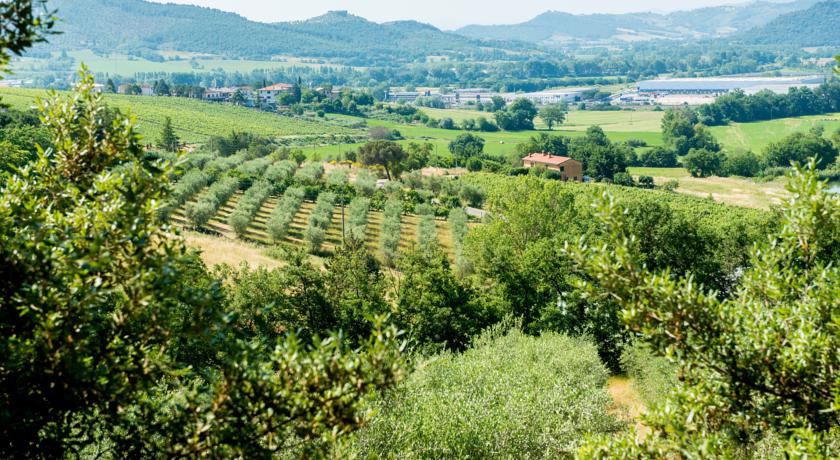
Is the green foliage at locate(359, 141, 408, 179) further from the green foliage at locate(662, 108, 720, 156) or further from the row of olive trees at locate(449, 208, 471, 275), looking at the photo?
the green foliage at locate(662, 108, 720, 156)

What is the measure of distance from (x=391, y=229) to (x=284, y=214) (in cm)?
803

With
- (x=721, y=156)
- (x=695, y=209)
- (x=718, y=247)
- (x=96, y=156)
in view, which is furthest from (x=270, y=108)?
(x=96, y=156)

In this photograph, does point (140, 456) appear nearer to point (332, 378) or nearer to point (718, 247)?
point (332, 378)

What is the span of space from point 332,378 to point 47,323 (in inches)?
88.2

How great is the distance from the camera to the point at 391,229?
4847cm

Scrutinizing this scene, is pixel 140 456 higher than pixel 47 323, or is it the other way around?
pixel 47 323

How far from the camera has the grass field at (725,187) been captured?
76.1m

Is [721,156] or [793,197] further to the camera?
[721,156]

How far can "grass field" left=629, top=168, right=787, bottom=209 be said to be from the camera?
76125 millimetres

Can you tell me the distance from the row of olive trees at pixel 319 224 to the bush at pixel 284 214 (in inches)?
62.3

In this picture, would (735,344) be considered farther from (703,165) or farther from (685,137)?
(685,137)

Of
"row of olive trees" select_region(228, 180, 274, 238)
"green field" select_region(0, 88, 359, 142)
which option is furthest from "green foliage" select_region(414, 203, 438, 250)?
"green field" select_region(0, 88, 359, 142)

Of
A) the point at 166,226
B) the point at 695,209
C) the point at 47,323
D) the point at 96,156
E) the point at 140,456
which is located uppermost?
the point at 96,156

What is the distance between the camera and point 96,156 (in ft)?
21.9
